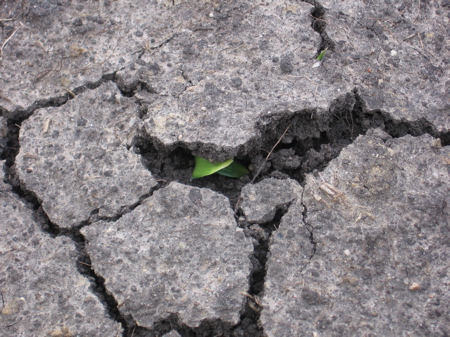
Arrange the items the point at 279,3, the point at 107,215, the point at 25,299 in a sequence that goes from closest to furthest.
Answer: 1. the point at 25,299
2. the point at 107,215
3. the point at 279,3

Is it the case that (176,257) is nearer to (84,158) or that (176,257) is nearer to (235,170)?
(235,170)

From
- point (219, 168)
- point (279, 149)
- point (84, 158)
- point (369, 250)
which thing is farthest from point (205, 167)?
point (369, 250)

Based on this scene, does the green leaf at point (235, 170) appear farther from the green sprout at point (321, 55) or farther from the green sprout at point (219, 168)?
the green sprout at point (321, 55)

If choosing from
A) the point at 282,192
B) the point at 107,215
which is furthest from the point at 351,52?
the point at 107,215

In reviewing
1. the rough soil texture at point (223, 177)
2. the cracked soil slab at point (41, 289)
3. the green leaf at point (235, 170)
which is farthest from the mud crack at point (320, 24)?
the cracked soil slab at point (41, 289)

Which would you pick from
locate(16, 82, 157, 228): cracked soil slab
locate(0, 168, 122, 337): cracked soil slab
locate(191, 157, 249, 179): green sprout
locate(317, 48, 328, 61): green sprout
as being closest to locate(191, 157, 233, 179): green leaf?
locate(191, 157, 249, 179): green sprout

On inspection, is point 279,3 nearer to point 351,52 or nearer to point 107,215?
point 351,52

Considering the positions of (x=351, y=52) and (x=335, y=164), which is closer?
(x=335, y=164)
